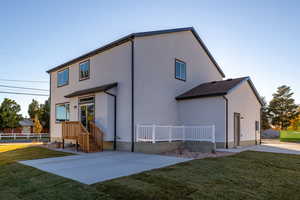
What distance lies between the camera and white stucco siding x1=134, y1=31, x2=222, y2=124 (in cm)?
→ 1063

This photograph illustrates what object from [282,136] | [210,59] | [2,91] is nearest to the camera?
[210,59]

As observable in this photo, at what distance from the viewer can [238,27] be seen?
513 inches

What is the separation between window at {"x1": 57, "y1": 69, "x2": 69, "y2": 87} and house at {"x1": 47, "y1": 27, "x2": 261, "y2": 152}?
5.80 ft

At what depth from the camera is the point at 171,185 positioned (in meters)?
4.50

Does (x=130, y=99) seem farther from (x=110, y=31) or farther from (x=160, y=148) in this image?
(x=110, y=31)

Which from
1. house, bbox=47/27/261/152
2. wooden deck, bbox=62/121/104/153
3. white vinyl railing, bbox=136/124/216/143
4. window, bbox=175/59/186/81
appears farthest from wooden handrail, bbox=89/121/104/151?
window, bbox=175/59/186/81

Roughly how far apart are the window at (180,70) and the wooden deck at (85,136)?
5987 millimetres

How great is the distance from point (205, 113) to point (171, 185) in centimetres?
753

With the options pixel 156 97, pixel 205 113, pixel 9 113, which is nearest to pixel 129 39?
pixel 156 97

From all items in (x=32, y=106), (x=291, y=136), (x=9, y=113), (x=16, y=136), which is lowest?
(x=16, y=136)

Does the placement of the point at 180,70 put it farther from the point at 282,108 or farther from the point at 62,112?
the point at 282,108

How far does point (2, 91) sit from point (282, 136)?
3537 centimetres

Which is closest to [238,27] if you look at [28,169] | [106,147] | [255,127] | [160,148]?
[255,127]

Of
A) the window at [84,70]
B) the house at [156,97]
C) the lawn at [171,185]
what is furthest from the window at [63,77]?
the lawn at [171,185]
